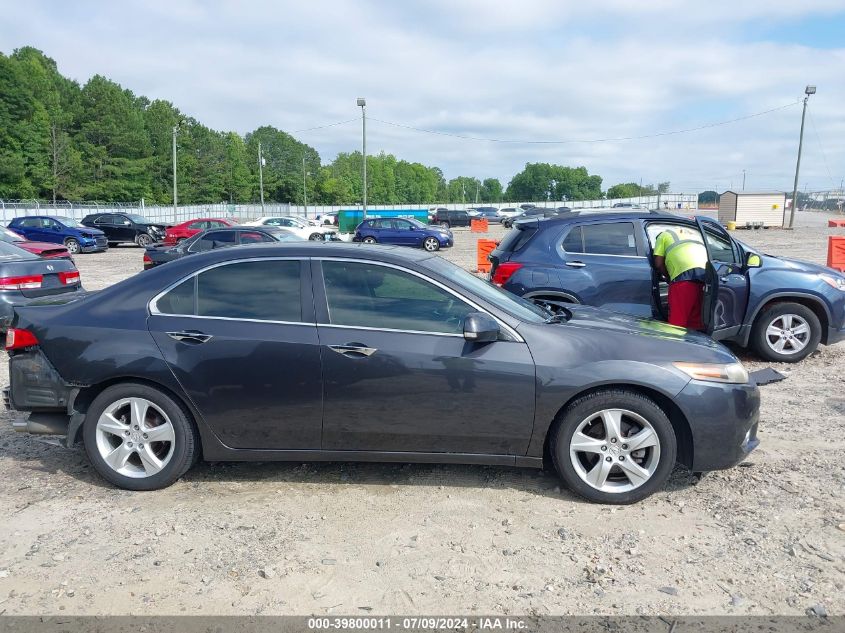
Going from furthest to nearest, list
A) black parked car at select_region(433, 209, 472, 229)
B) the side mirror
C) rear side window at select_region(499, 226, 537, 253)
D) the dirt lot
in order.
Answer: black parked car at select_region(433, 209, 472, 229), rear side window at select_region(499, 226, 537, 253), the side mirror, the dirt lot

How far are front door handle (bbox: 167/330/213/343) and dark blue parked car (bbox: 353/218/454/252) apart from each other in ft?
85.2

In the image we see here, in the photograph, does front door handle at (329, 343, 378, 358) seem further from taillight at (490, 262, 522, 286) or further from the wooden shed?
the wooden shed

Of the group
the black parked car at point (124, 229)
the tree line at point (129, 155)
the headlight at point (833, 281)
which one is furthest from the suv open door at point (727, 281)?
the tree line at point (129, 155)

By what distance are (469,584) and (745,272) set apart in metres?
5.42

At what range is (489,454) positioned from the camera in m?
4.07

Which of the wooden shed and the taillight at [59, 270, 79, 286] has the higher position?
the wooden shed

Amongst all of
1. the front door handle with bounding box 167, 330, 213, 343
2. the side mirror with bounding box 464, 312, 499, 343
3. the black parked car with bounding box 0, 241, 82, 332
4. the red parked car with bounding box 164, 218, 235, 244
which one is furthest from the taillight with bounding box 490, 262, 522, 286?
the red parked car with bounding box 164, 218, 235, 244

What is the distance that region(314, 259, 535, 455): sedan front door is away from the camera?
397 cm

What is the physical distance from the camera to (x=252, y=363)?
4.08 m

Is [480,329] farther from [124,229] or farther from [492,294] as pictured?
[124,229]

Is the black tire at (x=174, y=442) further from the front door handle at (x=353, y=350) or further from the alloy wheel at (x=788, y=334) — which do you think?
the alloy wheel at (x=788, y=334)

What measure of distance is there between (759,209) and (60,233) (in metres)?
44.4

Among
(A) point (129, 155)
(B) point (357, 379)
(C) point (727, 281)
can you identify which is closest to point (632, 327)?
(B) point (357, 379)

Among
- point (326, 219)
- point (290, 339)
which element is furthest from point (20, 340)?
point (326, 219)
